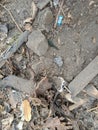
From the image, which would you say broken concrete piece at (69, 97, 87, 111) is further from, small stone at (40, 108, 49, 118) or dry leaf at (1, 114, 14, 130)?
dry leaf at (1, 114, 14, 130)

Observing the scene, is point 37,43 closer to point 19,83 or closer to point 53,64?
point 53,64

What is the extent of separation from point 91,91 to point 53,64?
385 mm

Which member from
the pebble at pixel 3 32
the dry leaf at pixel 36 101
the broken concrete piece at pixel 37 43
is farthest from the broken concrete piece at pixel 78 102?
the pebble at pixel 3 32

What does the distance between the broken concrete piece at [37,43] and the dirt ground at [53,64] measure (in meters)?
0.05

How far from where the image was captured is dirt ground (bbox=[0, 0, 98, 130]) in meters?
2.44

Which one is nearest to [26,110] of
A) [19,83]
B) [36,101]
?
[36,101]

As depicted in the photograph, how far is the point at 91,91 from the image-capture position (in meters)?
2.40

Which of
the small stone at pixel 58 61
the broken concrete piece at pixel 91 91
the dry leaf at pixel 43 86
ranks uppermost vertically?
the small stone at pixel 58 61

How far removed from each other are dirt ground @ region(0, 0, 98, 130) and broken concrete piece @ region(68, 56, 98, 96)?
0.05 meters

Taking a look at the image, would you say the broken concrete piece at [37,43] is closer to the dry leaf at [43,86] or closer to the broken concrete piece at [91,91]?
the dry leaf at [43,86]

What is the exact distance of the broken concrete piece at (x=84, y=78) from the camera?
237cm

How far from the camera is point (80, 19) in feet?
8.04

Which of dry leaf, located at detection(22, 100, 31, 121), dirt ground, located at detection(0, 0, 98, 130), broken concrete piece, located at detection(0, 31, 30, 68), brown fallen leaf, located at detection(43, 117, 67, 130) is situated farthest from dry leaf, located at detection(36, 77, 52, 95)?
broken concrete piece, located at detection(0, 31, 30, 68)

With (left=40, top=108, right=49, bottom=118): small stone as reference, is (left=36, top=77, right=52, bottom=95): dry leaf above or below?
above
